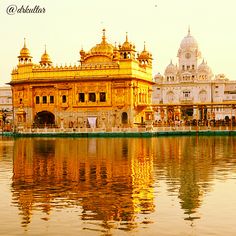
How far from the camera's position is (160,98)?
106562 mm

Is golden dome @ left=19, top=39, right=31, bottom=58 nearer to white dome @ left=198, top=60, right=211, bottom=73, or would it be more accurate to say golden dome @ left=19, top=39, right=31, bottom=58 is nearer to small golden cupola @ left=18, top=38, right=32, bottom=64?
small golden cupola @ left=18, top=38, right=32, bottom=64

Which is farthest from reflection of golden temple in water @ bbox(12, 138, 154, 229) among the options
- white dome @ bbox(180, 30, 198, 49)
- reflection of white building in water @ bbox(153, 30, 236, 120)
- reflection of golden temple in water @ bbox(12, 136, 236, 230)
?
white dome @ bbox(180, 30, 198, 49)

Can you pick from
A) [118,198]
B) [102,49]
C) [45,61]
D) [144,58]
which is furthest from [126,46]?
[118,198]

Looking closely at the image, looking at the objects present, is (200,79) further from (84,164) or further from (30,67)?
(84,164)

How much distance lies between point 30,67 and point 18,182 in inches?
1856

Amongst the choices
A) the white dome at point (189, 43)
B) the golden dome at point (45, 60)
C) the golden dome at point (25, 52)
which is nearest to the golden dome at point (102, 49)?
the golden dome at point (25, 52)

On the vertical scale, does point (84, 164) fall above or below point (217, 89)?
below

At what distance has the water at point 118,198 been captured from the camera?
1016 centimetres

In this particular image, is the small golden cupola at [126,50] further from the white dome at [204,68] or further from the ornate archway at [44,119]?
the white dome at [204,68]

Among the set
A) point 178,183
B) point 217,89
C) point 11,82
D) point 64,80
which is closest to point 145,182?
point 178,183

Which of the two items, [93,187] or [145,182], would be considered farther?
[145,182]

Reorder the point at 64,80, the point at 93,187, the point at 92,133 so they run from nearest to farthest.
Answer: the point at 93,187, the point at 92,133, the point at 64,80

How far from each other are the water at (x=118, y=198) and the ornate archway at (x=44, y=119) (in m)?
41.1

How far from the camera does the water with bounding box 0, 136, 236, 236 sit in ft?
33.3
